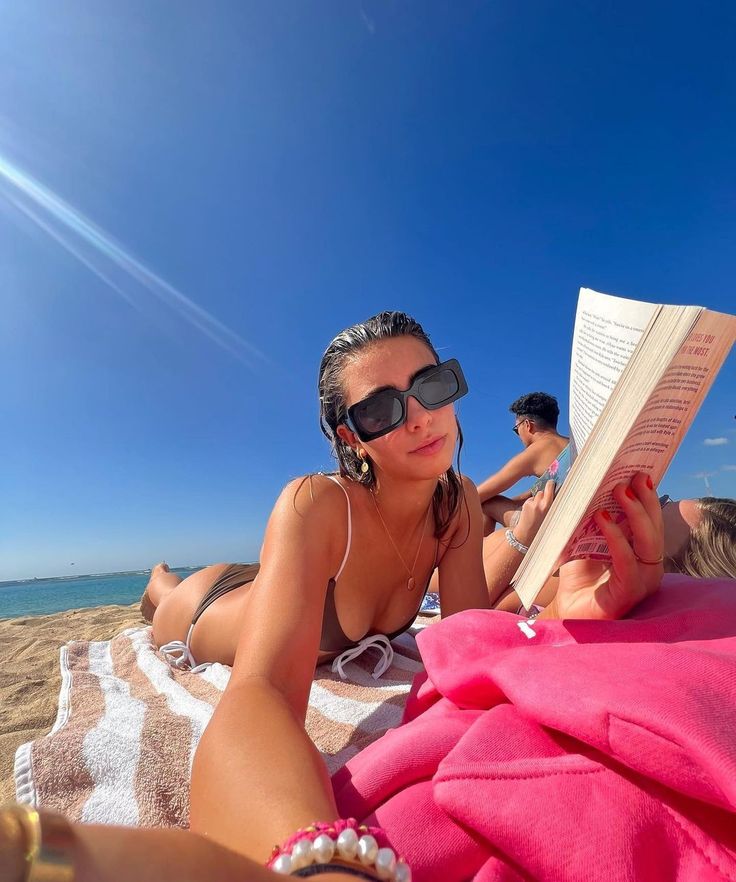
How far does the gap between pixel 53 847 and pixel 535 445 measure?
15.2 feet

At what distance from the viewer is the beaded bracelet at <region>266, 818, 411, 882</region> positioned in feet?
1.89

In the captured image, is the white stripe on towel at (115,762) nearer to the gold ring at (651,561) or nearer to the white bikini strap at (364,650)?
the white bikini strap at (364,650)

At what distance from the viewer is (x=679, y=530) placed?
264 centimetres

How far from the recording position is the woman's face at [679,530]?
2592mm

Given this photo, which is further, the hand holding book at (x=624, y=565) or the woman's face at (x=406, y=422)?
the woman's face at (x=406, y=422)

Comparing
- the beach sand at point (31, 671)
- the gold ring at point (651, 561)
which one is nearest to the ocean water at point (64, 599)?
the beach sand at point (31, 671)

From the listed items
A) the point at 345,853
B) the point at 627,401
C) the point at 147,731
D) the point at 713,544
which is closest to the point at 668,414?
the point at 627,401

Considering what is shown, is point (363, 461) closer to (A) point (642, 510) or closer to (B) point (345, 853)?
(A) point (642, 510)

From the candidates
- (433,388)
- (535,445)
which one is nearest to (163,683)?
(433,388)

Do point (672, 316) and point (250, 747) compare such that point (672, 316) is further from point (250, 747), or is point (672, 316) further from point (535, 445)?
point (535, 445)

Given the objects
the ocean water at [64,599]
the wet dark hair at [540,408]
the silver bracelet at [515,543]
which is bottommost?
the ocean water at [64,599]

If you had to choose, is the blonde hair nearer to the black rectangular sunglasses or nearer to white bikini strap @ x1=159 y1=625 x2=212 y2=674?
the black rectangular sunglasses

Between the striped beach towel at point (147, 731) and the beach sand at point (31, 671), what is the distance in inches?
6.7

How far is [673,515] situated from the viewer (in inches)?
108
